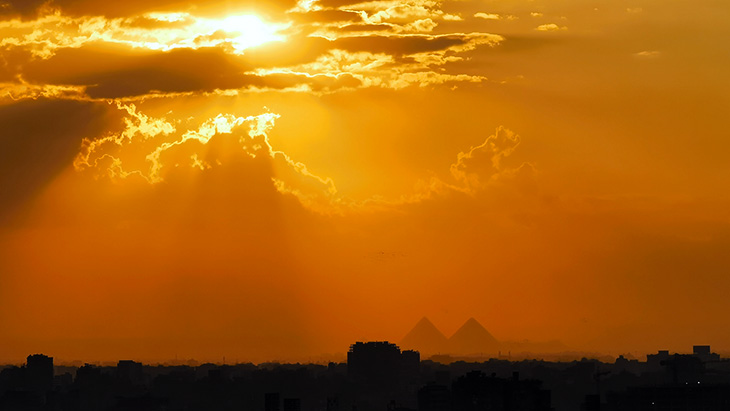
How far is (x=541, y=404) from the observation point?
584ft

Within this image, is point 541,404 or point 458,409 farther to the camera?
Answer: point 458,409

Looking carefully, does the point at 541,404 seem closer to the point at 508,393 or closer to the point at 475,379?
the point at 508,393

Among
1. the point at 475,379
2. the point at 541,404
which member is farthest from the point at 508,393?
the point at 475,379

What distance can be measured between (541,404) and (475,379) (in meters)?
21.1

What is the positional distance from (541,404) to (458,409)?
21.8 meters

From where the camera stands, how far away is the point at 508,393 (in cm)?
18125

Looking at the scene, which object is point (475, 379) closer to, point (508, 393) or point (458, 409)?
point (458, 409)

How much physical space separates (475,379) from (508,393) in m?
17.3

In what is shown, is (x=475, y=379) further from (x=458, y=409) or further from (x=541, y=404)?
(x=541, y=404)

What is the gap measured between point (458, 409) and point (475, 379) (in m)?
4.15

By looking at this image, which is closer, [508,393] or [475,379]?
[508,393]

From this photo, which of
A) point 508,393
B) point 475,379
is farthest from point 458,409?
point 508,393

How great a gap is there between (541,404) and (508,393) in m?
4.62
